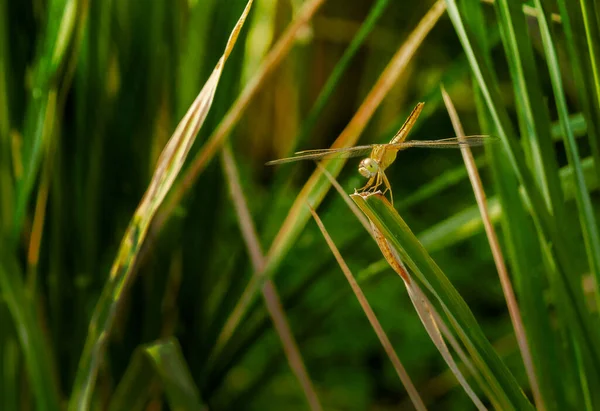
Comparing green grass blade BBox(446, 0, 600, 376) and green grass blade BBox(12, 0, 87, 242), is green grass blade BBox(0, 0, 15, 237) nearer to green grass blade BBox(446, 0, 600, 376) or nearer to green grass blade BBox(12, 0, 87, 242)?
green grass blade BBox(12, 0, 87, 242)

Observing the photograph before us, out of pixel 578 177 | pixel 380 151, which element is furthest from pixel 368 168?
pixel 578 177

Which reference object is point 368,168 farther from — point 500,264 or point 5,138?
point 5,138

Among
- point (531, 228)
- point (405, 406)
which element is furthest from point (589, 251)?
point (405, 406)

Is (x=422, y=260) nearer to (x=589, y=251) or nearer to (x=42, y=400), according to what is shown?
(x=589, y=251)

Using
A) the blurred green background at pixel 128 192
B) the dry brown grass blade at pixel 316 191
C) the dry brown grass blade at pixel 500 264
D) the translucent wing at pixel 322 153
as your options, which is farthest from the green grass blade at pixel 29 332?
the dry brown grass blade at pixel 500 264

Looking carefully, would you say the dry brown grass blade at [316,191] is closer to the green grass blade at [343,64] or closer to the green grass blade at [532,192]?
the green grass blade at [343,64]
